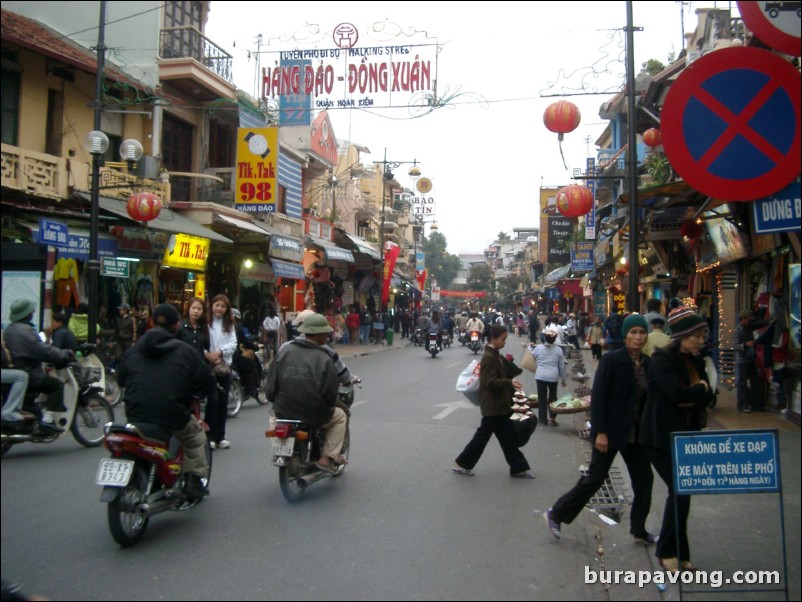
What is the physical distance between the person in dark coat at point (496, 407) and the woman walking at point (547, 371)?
3.37m

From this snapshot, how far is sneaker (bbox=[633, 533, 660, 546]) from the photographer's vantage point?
5.53 meters

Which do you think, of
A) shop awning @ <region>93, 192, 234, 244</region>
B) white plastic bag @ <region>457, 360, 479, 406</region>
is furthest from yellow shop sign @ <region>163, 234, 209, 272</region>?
white plastic bag @ <region>457, 360, 479, 406</region>

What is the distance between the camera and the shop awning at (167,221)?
53.7ft

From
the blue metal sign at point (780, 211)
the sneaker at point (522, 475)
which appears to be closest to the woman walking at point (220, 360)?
the sneaker at point (522, 475)

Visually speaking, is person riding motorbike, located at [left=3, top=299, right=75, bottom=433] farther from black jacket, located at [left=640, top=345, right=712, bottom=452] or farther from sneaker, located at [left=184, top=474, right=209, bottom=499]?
black jacket, located at [left=640, top=345, right=712, bottom=452]

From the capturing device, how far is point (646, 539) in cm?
557

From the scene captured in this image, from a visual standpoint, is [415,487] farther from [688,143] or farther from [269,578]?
[688,143]

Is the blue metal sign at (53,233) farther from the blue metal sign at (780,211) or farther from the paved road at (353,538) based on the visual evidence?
the blue metal sign at (780,211)

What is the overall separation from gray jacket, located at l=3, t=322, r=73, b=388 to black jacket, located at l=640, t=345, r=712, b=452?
6.39 metres

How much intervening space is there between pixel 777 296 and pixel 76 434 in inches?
412

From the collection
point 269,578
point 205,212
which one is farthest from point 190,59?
point 269,578

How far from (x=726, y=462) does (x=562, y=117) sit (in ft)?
27.1

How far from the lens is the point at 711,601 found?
4.33 m

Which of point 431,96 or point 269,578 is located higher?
point 431,96
